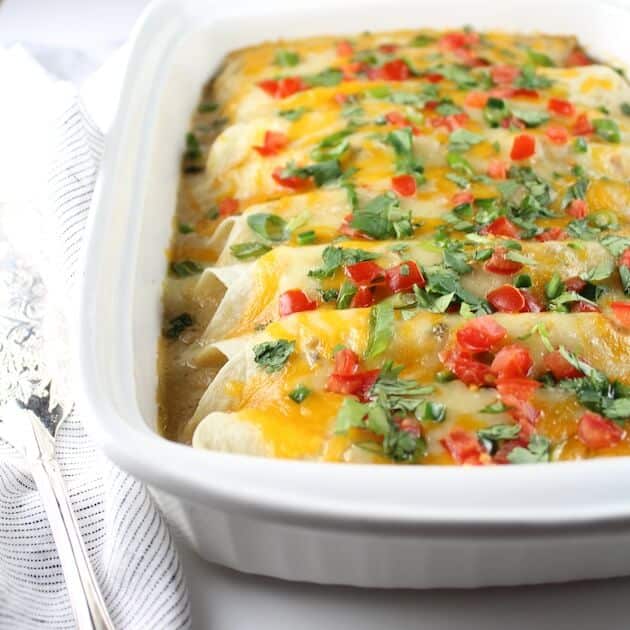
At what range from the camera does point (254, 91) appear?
3848 mm

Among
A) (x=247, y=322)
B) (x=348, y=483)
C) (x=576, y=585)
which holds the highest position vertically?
(x=348, y=483)

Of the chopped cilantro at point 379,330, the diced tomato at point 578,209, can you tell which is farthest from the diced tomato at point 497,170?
the chopped cilantro at point 379,330

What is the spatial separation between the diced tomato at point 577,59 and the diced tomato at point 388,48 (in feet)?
2.44

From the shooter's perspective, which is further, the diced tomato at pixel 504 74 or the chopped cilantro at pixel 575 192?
the diced tomato at pixel 504 74

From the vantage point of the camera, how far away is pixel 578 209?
3.05 m

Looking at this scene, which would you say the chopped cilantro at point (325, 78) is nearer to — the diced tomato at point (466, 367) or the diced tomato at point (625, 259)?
the diced tomato at point (625, 259)

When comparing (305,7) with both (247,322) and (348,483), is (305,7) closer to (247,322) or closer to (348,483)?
(247,322)

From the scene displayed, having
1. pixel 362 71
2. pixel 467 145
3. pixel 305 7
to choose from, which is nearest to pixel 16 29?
pixel 305 7

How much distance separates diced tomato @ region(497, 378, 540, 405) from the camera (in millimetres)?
2275

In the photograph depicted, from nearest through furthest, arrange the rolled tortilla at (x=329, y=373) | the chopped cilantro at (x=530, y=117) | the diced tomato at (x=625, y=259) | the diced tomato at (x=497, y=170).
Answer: the rolled tortilla at (x=329, y=373) → the diced tomato at (x=625, y=259) → the diced tomato at (x=497, y=170) → the chopped cilantro at (x=530, y=117)

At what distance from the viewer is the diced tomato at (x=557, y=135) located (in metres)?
3.31

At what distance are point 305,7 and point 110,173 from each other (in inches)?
69.3

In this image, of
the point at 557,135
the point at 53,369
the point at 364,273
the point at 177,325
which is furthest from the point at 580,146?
the point at 53,369

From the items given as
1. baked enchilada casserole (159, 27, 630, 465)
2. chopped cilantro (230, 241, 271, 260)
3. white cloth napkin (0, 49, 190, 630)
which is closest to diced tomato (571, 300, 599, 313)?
baked enchilada casserole (159, 27, 630, 465)
